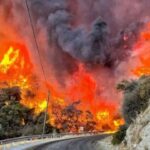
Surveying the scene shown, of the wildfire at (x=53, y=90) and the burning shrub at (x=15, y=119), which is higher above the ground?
the wildfire at (x=53, y=90)

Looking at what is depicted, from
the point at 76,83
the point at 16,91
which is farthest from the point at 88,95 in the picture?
the point at 16,91

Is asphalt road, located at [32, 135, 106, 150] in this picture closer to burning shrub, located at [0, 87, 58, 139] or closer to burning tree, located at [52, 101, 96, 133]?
burning shrub, located at [0, 87, 58, 139]

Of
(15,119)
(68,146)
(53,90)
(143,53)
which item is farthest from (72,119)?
(68,146)

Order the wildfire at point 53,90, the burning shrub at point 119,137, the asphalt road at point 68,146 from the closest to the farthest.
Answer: the asphalt road at point 68,146, the burning shrub at point 119,137, the wildfire at point 53,90

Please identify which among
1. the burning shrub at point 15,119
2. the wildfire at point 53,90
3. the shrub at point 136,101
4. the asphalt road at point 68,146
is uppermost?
the wildfire at point 53,90

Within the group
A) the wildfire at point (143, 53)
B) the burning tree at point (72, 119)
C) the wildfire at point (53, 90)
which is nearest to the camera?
the burning tree at point (72, 119)

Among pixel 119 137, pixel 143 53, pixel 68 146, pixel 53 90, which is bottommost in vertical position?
pixel 68 146

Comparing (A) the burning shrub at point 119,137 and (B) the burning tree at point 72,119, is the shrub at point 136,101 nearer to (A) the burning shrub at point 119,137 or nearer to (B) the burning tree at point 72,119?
(A) the burning shrub at point 119,137

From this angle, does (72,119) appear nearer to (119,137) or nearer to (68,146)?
(68,146)

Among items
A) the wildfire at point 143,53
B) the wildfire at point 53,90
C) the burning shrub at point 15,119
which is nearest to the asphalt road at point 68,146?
the burning shrub at point 15,119

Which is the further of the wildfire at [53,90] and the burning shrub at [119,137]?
the wildfire at [53,90]

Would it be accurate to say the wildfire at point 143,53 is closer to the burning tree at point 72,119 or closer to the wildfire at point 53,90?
the wildfire at point 53,90

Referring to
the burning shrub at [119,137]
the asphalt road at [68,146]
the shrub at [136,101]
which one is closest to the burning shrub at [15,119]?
the asphalt road at [68,146]

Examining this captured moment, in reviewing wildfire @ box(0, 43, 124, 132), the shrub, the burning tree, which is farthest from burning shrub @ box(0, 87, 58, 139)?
the shrub
